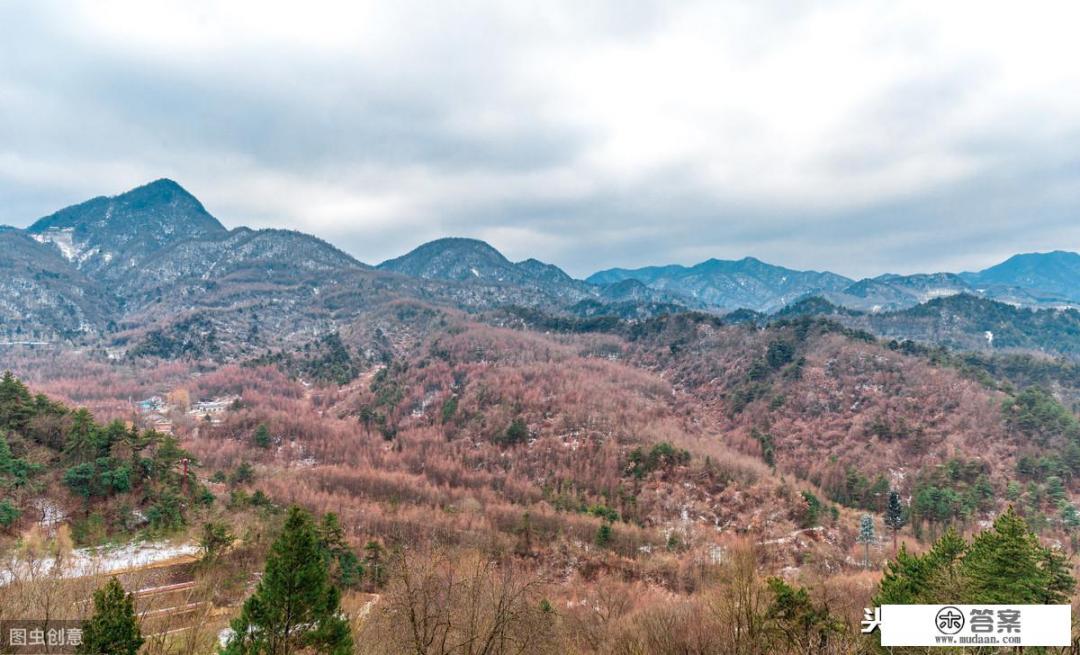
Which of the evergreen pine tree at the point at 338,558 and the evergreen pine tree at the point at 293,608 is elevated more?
the evergreen pine tree at the point at 293,608

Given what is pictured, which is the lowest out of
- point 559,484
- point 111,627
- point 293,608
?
point 559,484

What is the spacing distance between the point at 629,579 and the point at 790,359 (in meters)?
135

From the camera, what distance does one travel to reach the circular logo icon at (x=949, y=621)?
571 inches

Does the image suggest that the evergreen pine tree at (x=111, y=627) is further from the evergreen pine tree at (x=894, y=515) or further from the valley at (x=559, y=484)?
the evergreen pine tree at (x=894, y=515)

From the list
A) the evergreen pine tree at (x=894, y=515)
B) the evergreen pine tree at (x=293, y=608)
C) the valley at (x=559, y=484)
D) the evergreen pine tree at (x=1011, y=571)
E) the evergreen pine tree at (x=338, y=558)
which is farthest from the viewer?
the evergreen pine tree at (x=894, y=515)

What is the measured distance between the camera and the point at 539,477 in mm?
105188

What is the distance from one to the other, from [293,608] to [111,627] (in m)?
7.38

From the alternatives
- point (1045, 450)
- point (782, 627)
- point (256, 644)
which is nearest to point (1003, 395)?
point (1045, 450)

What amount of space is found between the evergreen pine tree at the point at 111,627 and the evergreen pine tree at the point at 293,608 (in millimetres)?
4972

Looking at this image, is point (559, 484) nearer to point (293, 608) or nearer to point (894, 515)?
point (894, 515)

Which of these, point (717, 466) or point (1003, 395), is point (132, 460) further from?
point (1003, 395)

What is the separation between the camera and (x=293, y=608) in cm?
2308

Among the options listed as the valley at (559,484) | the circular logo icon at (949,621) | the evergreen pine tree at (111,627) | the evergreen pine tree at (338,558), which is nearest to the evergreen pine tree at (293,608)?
the valley at (559,484)

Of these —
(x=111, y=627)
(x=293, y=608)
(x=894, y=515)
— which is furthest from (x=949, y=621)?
(x=894, y=515)
